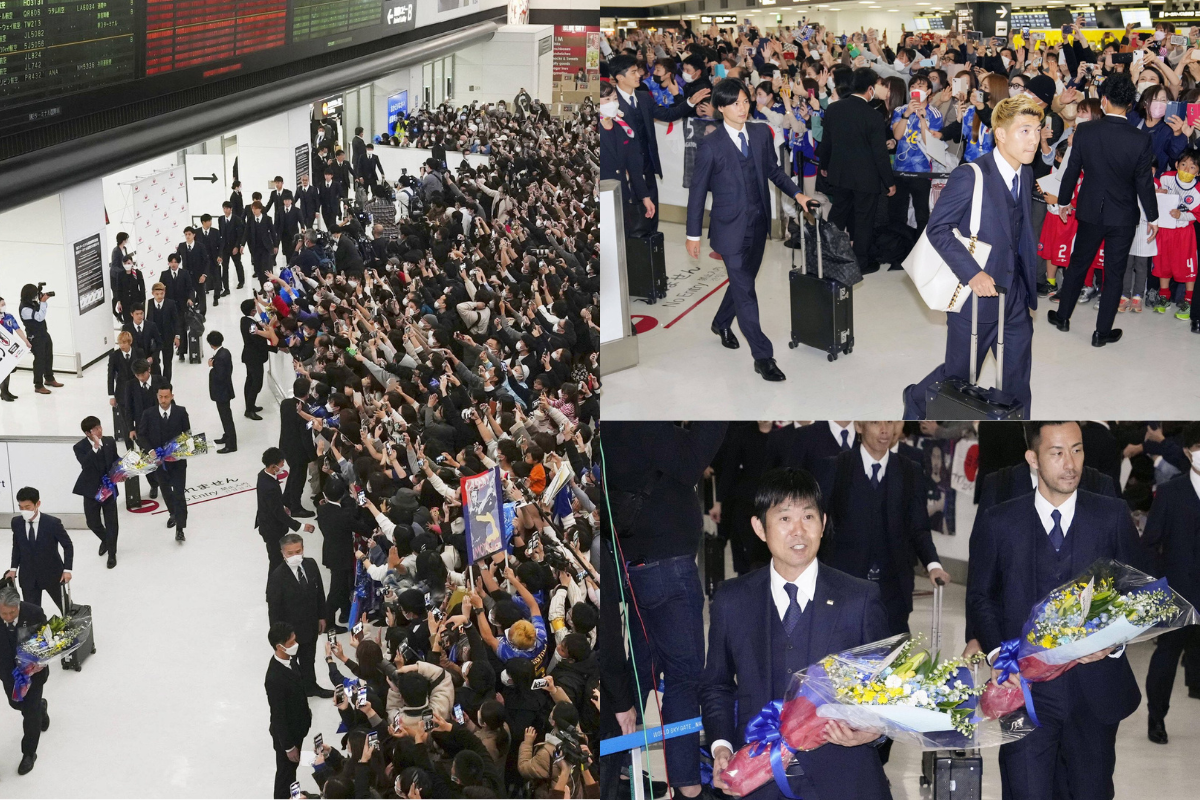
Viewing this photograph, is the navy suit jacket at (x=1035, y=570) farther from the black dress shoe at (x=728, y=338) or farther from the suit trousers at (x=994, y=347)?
the black dress shoe at (x=728, y=338)

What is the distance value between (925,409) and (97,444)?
512cm

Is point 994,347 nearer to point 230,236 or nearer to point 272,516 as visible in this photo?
point 272,516

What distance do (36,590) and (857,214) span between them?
561cm

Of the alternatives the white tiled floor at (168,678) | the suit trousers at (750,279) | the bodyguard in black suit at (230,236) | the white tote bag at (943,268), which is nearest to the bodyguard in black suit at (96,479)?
the white tiled floor at (168,678)

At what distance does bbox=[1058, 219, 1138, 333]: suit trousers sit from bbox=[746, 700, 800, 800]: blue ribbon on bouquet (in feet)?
15.7

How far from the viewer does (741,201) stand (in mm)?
6273

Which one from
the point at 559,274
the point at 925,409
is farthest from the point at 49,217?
the point at 925,409

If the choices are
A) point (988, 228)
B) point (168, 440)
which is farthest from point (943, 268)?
point (168, 440)

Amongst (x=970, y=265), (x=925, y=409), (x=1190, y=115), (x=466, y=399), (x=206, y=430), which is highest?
(x=1190, y=115)

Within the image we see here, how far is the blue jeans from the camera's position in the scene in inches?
114

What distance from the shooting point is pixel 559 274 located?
363 inches

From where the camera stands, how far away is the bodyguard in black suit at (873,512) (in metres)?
2.84

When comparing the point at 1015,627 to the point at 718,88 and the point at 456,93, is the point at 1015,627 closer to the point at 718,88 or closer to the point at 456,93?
the point at 718,88

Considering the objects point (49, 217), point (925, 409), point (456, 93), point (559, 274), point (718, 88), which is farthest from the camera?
point (456, 93)
